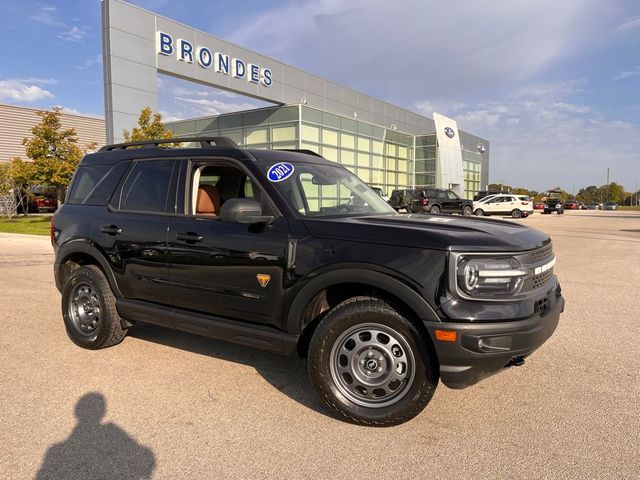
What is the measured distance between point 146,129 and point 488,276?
1824 centimetres

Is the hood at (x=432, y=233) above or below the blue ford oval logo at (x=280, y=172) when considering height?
below

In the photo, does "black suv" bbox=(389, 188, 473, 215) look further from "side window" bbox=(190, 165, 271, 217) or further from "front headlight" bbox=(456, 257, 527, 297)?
"front headlight" bbox=(456, 257, 527, 297)

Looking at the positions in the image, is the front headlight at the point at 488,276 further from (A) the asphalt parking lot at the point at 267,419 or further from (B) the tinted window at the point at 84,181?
(B) the tinted window at the point at 84,181

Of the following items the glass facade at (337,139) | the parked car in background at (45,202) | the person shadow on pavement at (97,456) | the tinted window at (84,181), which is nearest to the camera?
the person shadow on pavement at (97,456)

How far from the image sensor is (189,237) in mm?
3877

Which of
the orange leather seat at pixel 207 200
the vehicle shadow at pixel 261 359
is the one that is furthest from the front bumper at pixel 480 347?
the orange leather seat at pixel 207 200

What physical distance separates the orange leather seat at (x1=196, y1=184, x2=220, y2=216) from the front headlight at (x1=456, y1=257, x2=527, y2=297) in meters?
2.27

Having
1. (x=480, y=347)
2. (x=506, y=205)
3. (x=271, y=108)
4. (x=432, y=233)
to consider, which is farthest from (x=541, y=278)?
(x=506, y=205)

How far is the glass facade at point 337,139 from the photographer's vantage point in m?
26.0

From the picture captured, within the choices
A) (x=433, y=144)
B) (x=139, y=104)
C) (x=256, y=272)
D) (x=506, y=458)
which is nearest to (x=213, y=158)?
(x=256, y=272)

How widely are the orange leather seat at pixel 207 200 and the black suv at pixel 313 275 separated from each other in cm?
2

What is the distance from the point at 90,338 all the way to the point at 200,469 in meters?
2.56

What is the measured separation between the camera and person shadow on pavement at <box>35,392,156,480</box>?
260 cm

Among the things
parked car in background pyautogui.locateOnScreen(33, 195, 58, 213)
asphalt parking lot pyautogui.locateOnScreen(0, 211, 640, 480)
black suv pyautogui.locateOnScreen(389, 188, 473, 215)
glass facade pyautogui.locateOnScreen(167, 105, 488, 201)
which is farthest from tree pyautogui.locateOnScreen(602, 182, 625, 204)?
asphalt parking lot pyautogui.locateOnScreen(0, 211, 640, 480)
